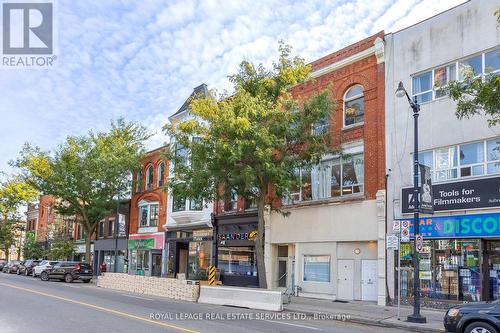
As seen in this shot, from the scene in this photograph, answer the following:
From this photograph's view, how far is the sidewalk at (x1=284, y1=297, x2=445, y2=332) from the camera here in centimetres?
1465

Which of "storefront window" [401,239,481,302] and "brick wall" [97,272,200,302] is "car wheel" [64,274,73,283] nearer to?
"brick wall" [97,272,200,302]

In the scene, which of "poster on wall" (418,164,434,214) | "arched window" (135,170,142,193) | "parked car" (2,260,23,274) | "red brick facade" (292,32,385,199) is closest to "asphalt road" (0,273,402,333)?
"poster on wall" (418,164,434,214)

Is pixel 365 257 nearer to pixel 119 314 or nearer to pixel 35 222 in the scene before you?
pixel 119 314

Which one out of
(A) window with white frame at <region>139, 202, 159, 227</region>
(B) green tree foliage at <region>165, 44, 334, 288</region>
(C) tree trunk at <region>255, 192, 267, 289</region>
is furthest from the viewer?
(A) window with white frame at <region>139, 202, 159, 227</region>

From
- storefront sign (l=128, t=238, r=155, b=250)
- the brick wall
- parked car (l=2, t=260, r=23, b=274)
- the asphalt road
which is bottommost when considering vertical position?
parked car (l=2, t=260, r=23, b=274)

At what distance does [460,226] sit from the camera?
18.0 meters

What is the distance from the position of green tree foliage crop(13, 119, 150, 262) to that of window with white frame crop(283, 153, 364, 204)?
17.4m

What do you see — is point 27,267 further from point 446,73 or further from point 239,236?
point 446,73

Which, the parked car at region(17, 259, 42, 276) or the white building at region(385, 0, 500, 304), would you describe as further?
the parked car at region(17, 259, 42, 276)

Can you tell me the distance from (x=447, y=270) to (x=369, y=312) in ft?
11.2

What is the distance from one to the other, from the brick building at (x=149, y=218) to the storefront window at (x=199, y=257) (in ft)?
11.7

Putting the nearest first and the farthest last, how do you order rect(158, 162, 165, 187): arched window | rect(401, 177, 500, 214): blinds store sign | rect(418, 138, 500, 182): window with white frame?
1. rect(401, 177, 500, 214): blinds store sign
2. rect(418, 138, 500, 182): window with white frame
3. rect(158, 162, 165, 187): arched window

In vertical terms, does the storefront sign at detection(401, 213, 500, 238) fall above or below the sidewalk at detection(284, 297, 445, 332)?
above

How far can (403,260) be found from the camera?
1986cm
